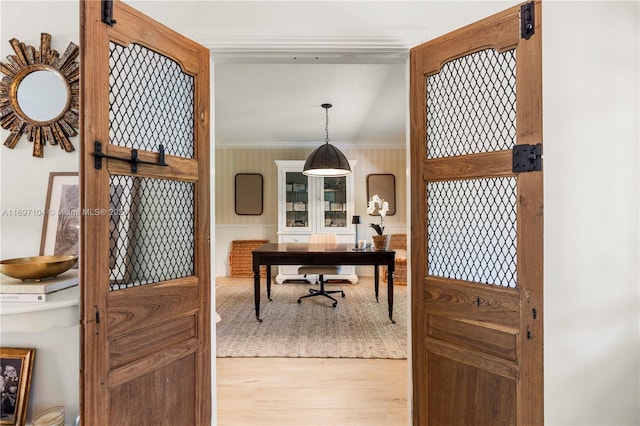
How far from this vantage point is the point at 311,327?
3176 mm

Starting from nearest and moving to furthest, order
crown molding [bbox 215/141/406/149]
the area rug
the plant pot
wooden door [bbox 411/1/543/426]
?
wooden door [bbox 411/1/543/426]
the area rug
the plant pot
crown molding [bbox 215/141/406/149]

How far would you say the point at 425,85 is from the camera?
1438mm

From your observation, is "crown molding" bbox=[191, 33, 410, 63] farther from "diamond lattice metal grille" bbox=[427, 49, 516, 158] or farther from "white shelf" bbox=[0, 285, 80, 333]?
"white shelf" bbox=[0, 285, 80, 333]

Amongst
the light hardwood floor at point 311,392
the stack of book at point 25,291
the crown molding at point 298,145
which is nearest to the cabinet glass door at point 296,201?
the crown molding at point 298,145

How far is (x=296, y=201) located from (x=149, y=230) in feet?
13.4

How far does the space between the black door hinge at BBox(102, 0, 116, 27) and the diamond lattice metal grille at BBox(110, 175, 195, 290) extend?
551 millimetres

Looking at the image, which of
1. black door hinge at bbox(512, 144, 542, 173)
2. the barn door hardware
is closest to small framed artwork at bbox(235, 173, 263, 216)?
the barn door hardware

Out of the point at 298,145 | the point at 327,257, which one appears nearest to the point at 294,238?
the point at 298,145

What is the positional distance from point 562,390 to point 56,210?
2585 millimetres

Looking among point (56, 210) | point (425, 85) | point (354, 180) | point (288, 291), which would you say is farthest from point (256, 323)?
point (354, 180)

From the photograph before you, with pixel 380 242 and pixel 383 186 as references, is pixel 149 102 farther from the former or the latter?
pixel 383 186

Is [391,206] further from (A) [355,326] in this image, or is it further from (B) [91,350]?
(B) [91,350]

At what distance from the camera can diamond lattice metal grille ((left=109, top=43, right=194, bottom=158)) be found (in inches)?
46.9

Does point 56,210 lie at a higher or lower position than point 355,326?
higher
